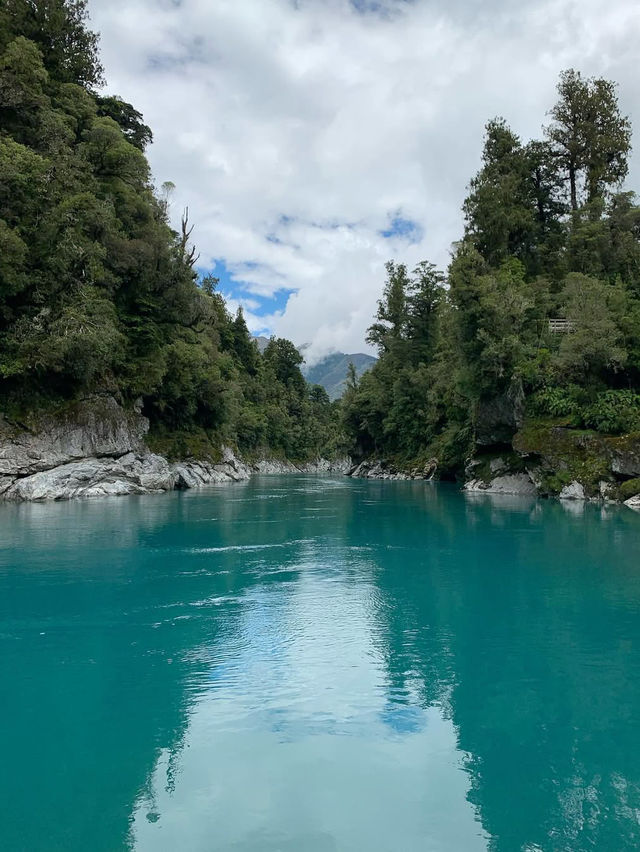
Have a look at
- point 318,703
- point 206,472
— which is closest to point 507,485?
point 206,472

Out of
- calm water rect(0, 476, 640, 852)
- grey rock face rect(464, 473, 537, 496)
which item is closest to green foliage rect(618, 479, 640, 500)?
grey rock face rect(464, 473, 537, 496)

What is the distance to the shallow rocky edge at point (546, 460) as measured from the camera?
31.5m

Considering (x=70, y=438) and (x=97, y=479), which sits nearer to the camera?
(x=70, y=438)

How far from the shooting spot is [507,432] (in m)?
39.4

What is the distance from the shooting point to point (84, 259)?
3519 cm

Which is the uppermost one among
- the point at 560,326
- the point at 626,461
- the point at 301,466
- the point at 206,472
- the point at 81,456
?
the point at 560,326

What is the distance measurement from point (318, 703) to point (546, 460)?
30436 millimetres

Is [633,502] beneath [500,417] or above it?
beneath

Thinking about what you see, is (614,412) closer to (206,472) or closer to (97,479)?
(97,479)

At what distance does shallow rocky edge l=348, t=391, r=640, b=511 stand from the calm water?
1649cm

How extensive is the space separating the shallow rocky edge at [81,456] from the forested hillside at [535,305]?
72.8 ft

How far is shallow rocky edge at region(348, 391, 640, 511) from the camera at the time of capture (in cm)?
3150

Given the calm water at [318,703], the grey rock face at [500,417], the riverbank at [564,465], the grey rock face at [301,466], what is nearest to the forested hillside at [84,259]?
the calm water at [318,703]

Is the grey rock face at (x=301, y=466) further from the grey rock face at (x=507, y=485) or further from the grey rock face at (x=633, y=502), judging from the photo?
the grey rock face at (x=633, y=502)
